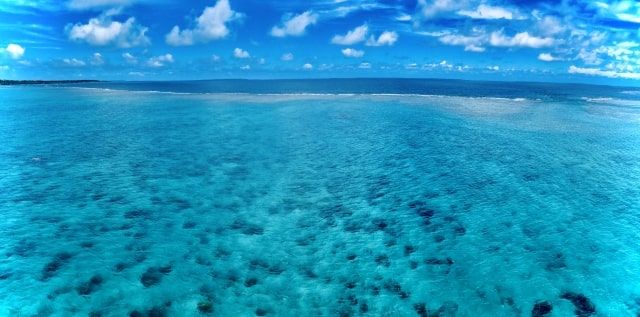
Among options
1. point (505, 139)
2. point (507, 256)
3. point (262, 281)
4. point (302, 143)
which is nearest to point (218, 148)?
point (302, 143)

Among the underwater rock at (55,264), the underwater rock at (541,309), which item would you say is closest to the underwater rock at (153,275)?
the underwater rock at (55,264)

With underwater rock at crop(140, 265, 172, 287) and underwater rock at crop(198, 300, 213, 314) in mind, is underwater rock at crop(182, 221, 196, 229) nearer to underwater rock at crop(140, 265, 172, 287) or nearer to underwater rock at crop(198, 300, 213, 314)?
underwater rock at crop(140, 265, 172, 287)

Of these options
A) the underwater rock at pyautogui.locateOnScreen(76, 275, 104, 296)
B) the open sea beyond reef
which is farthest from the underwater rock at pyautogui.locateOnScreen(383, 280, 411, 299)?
the underwater rock at pyautogui.locateOnScreen(76, 275, 104, 296)

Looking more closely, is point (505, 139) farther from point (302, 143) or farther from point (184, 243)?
point (184, 243)

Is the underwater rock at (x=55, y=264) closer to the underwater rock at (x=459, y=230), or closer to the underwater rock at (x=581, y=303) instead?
the underwater rock at (x=459, y=230)

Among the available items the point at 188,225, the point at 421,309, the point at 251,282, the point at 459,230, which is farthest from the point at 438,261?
the point at 188,225
